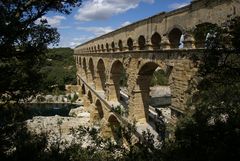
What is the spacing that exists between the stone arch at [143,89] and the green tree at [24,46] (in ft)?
31.0

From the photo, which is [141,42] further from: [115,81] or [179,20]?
[115,81]

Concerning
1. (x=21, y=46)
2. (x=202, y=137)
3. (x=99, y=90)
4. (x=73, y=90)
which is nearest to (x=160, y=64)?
(x=202, y=137)

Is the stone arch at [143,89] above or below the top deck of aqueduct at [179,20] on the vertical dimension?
below

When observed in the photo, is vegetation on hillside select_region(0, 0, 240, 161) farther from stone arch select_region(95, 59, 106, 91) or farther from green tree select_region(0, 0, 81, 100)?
stone arch select_region(95, 59, 106, 91)

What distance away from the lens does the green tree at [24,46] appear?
739cm

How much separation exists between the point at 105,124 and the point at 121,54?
780 centimetres

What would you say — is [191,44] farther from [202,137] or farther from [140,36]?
[140,36]

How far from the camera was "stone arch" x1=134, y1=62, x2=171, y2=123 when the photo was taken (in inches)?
731

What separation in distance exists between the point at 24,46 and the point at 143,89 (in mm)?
11996

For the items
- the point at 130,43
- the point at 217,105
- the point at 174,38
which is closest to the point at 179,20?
the point at 174,38

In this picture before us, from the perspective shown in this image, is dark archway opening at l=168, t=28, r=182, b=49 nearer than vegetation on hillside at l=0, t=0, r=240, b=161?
No

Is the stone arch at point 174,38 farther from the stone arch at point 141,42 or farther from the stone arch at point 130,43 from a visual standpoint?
the stone arch at point 130,43

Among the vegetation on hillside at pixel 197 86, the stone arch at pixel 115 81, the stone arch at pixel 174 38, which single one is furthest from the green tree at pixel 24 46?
the stone arch at pixel 115 81

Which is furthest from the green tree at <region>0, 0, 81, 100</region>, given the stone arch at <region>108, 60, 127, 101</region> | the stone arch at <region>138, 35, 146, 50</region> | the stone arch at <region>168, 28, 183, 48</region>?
the stone arch at <region>108, 60, 127, 101</region>
